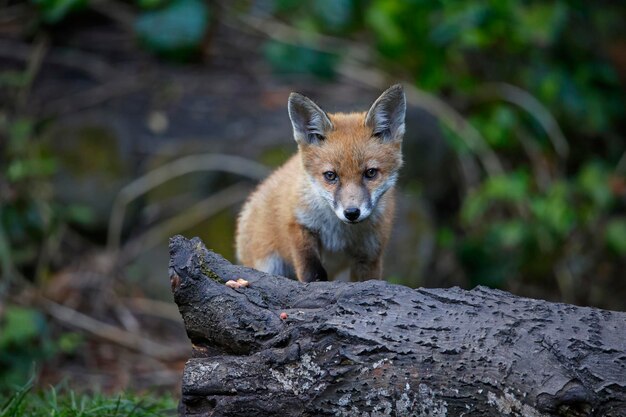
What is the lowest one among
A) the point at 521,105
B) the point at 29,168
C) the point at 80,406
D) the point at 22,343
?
the point at 22,343

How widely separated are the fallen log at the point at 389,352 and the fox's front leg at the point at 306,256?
1.36 meters

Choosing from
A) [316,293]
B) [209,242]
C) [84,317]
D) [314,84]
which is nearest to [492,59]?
[314,84]

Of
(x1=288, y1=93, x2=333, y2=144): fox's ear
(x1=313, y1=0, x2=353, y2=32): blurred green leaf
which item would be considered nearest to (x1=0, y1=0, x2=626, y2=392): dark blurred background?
(x1=313, y1=0, x2=353, y2=32): blurred green leaf

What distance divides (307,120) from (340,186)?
0.59 meters

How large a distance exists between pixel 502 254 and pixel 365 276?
206 inches

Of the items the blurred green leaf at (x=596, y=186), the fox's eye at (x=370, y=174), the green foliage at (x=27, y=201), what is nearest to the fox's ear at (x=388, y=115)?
the fox's eye at (x=370, y=174)

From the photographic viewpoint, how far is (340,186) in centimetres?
521

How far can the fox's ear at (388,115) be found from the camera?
5.34m

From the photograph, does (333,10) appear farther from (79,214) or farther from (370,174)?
(370,174)

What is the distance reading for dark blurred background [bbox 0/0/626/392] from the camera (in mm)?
8891

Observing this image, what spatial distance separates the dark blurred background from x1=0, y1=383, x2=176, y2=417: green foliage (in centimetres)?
244

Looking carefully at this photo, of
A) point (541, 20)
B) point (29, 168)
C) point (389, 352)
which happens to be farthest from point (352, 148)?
point (541, 20)

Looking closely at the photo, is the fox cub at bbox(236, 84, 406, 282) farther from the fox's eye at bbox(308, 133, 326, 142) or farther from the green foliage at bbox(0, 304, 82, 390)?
the green foliage at bbox(0, 304, 82, 390)

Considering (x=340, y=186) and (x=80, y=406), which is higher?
(x=340, y=186)
